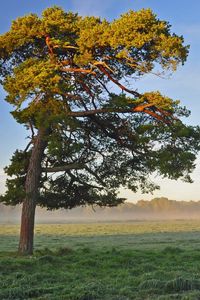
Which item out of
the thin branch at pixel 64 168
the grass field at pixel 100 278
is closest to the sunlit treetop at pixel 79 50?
the thin branch at pixel 64 168

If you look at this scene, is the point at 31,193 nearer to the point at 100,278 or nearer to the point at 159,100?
the point at 159,100

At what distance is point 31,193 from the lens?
931 inches

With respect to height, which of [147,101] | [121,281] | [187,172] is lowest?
[121,281]

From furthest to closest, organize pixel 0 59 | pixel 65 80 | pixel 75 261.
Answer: pixel 0 59 → pixel 65 80 → pixel 75 261

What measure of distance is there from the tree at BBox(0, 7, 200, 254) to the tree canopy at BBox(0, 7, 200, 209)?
54 mm

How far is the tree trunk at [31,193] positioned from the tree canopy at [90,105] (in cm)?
34

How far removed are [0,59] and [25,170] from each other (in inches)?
261

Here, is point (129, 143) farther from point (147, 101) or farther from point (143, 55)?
point (143, 55)

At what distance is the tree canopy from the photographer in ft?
73.7

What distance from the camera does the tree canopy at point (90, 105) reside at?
22453 mm

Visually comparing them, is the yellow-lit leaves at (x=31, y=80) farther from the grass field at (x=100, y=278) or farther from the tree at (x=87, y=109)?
the grass field at (x=100, y=278)

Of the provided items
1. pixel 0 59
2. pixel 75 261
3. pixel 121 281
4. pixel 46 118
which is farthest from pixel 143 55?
pixel 121 281

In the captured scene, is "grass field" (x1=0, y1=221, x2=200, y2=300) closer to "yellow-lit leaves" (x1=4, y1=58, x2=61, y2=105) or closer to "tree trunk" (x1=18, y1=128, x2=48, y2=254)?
"tree trunk" (x1=18, y1=128, x2=48, y2=254)

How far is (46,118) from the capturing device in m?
22.4
